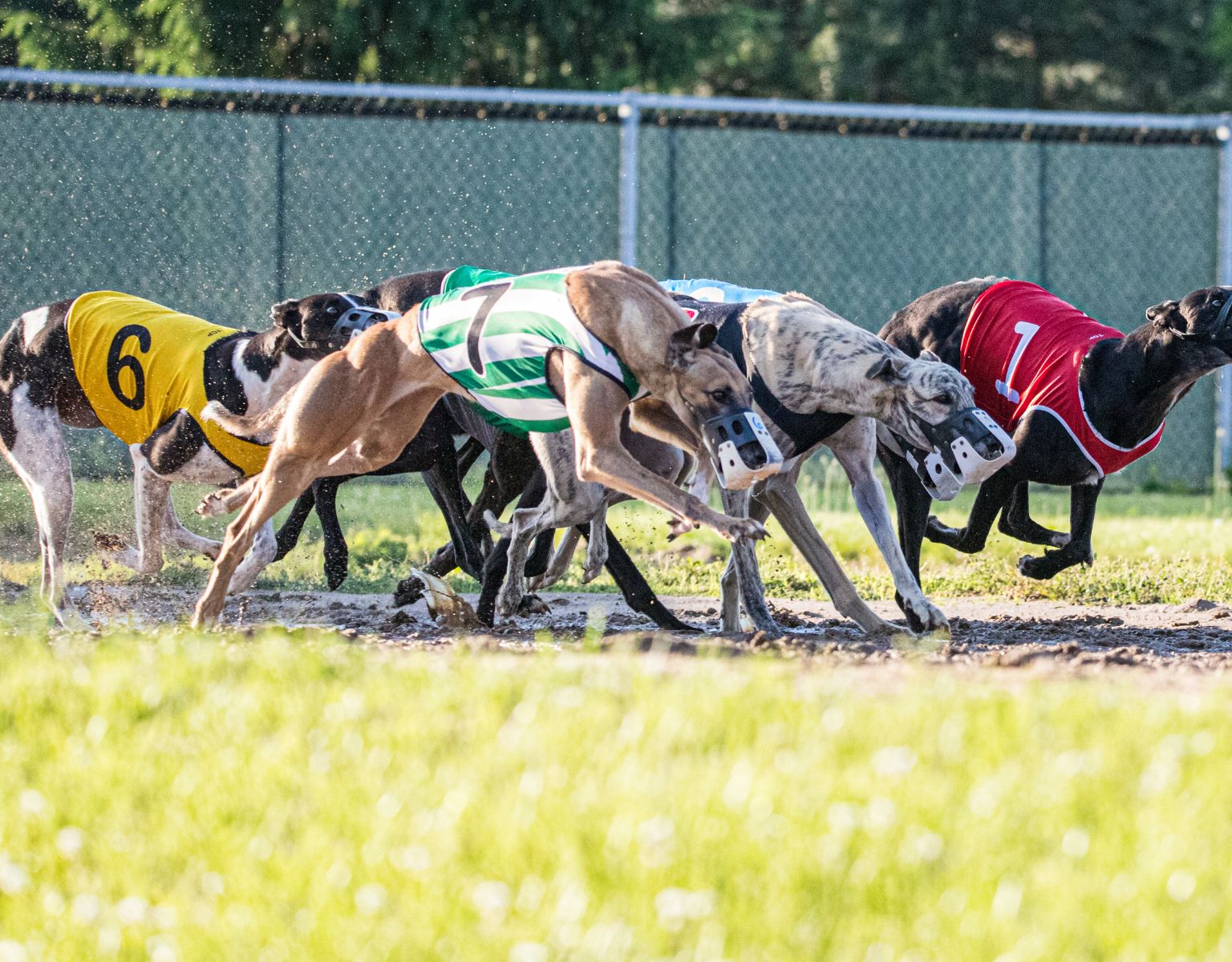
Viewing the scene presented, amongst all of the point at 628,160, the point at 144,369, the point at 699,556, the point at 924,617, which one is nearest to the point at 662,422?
the point at 924,617

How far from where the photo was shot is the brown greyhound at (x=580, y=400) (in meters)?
4.98

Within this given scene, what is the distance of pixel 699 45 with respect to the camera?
59.9 feet

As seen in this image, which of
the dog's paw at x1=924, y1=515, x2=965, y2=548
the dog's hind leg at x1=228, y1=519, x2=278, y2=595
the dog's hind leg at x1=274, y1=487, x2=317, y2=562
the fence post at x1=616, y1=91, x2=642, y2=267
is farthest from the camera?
the fence post at x1=616, y1=91, x2=642, y2=267

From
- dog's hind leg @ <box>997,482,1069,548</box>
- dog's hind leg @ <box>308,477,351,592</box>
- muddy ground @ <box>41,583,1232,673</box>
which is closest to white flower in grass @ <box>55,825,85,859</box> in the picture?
muddy ground @ <box>41,583,1232,673</box>

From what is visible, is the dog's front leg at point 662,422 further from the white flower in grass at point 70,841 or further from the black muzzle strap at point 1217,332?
the white flower in grass at point 70,841

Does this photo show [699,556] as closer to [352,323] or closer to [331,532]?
[331,532]

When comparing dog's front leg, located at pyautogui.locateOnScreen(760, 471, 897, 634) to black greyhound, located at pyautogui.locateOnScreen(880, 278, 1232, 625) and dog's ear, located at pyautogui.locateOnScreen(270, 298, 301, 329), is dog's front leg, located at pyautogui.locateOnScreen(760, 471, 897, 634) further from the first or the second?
dog's ear, located at pyautogui.locateOnScreen(270, 298, 301, 329)

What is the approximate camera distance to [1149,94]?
2325 cm

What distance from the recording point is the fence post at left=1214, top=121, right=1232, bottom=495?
11.8 metres

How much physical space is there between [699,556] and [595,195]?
3173 millimetres

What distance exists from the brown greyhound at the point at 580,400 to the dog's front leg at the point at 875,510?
35.8 inches

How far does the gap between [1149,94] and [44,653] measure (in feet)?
70.3

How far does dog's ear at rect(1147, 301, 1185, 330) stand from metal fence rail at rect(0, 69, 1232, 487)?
4389 millimetres

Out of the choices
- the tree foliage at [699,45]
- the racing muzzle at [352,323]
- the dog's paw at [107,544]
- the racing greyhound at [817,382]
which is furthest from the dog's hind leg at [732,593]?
the tree foliage at [699,45]
